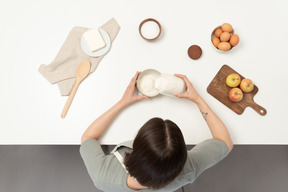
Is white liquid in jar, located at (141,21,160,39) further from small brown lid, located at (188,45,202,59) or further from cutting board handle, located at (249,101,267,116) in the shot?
cutting board handle, located at (249,101,267,116)

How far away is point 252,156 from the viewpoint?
1.24 m

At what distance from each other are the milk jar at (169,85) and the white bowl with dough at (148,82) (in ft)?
0.10

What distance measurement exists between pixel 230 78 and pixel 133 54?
0.36m

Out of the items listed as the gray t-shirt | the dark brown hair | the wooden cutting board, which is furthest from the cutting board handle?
the dark brown hair

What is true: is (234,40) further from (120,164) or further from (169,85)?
(120,164)

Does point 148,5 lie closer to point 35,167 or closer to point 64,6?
point 64,6

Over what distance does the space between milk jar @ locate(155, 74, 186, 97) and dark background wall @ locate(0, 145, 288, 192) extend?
2.44 feet

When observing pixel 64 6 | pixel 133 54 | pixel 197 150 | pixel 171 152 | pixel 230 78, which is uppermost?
pixel 64 6

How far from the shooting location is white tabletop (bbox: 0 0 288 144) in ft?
2.45

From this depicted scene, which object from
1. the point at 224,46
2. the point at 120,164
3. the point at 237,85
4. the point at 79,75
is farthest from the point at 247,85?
the point at 79,75

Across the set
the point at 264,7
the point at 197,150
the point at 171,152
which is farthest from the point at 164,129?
the point at 264,7

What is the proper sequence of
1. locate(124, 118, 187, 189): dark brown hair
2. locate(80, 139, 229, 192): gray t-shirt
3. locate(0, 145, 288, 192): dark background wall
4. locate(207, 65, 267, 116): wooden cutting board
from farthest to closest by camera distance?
1. locate(0, 145, 288, 192): dark background wall
2. locate(207, 65, 267, 116): wooden cutting board
3. locate(80, 139, 229, 192): gray t-shirt
4. locate(124, 118, 187, 189): dark brown hair

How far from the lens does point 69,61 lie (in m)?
0.82

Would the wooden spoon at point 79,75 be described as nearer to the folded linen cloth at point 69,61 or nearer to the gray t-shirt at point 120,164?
the folded linen cloth at point 69,61
